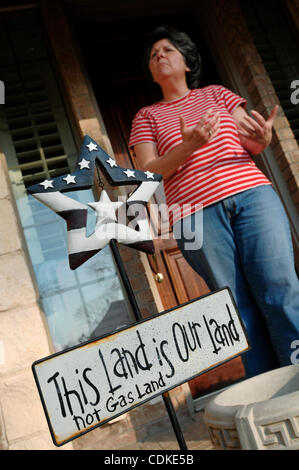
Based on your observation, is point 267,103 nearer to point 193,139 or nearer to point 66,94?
point 66,94

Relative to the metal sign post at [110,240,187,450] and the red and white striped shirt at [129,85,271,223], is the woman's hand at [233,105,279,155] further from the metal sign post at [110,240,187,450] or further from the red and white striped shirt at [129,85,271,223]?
the metal sign post at [110,240,187,450]

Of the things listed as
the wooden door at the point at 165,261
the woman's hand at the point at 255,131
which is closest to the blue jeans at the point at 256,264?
the woman's hand at the point at 255,131

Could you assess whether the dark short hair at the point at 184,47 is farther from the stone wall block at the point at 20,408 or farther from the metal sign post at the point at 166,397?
the stone wall block at the point at 20,408

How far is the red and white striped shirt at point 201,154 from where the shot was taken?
4.99 feet

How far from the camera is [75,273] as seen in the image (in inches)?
104

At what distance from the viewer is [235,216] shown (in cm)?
151

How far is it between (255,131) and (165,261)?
135cm

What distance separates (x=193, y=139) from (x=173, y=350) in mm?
824

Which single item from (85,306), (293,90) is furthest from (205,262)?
(293,90)

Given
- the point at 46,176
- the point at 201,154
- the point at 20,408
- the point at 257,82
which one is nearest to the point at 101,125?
the point at 46,176

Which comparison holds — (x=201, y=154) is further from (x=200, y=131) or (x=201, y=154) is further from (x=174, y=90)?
(x=174, y=90)

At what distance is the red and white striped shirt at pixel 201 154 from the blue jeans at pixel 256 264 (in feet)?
0.17

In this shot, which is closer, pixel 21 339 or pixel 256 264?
pixel 256 264

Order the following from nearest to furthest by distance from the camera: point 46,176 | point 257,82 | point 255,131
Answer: point 255,131 → point 46,176 → point 257,82
